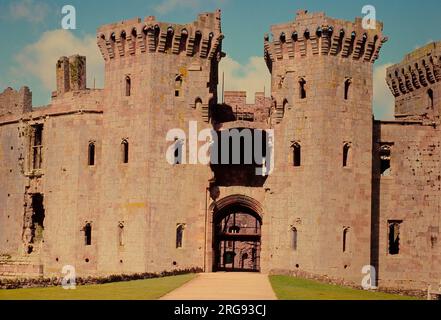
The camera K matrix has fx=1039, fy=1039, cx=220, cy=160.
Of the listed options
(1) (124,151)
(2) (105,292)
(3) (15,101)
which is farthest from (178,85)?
(2) (105,292)

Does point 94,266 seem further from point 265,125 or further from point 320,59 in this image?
point 320,59

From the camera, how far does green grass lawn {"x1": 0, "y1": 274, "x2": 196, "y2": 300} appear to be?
113ft

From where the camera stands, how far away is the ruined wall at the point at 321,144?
1960 inches

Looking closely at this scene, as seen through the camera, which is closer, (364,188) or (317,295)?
(317,295)

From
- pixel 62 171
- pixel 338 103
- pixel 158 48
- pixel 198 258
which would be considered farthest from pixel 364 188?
pixel 62 171

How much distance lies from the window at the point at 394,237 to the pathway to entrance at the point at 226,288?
817 cm

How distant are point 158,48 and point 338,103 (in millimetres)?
9254

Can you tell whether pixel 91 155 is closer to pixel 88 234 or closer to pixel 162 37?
pixel 88 234

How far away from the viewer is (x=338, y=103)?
5084cm

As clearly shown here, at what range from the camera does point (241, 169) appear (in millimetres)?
54500

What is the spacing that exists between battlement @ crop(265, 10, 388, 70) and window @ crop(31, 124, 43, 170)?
13.6 metres

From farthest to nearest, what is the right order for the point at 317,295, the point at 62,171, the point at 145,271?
the point at 62,171, the point at 145,271, the point at 317,295

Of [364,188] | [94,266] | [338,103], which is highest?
[338,103]

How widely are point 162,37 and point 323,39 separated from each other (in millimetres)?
7886
